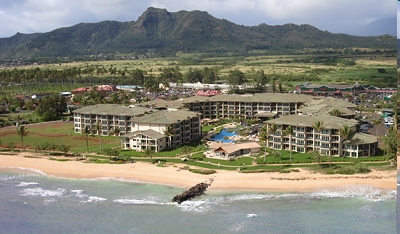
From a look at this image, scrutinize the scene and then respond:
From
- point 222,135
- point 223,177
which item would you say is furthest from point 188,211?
point 222,135

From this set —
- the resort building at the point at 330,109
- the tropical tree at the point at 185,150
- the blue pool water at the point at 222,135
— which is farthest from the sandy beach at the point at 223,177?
the resort building at the point at 330,109

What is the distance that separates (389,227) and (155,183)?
19615mm

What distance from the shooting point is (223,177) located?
39406 mm

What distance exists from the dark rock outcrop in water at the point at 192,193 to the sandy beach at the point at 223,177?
79 centimetres

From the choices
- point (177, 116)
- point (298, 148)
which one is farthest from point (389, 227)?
point (177, 116)

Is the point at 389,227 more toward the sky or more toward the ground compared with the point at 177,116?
more toward the ground

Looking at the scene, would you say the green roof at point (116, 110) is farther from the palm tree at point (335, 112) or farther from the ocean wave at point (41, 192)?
the palm tree at point (335, 112)

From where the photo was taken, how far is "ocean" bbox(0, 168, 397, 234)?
2896 cm

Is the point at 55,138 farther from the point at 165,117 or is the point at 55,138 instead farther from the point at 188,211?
the point at 188,211

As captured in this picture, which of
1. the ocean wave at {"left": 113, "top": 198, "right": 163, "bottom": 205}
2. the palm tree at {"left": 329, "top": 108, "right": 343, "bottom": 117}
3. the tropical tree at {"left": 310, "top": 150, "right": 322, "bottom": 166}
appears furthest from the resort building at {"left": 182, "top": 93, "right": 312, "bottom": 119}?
the ocean wave at {"left": 113, "top": 198, "right": 163, "bottom": 205}

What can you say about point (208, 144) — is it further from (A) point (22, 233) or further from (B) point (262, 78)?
(B) point (262, 78)

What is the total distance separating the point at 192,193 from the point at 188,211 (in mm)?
3460

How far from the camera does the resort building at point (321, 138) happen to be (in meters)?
44.2

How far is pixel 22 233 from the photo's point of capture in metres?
29.3
